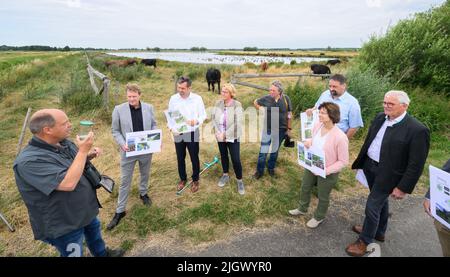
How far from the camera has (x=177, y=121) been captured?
12.2 ft

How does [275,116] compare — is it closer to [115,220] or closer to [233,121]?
[233,121]

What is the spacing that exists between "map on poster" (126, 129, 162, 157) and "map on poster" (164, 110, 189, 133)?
1.25 ft

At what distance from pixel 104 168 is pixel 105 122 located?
117 inches

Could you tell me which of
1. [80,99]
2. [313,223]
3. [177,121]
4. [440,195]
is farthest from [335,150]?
[80,99]

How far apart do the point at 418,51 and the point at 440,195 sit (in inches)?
375

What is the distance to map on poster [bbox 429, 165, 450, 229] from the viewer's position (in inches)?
78.4

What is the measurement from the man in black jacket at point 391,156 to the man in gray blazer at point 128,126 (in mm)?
2822

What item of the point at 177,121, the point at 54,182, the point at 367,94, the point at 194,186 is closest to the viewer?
the point at 54,182

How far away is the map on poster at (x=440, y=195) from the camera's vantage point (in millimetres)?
1992

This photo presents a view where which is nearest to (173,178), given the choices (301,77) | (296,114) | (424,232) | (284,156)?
(284,156)

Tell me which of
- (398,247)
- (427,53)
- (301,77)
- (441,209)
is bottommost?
(398,247)

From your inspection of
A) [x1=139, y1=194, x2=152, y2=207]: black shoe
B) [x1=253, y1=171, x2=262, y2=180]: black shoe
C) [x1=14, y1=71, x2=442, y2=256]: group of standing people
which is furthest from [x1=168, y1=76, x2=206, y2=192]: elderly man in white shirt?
[x1=253, y1=171, x2=262, y2=180]: black shoe
